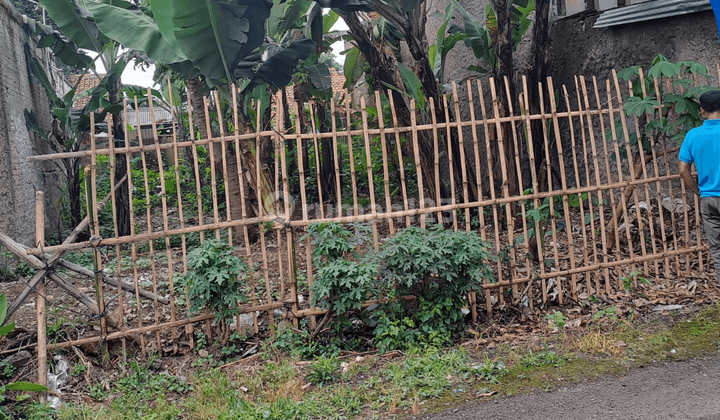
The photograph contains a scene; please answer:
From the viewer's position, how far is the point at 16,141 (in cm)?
779

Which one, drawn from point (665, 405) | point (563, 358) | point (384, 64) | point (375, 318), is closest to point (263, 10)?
point (384, 64)

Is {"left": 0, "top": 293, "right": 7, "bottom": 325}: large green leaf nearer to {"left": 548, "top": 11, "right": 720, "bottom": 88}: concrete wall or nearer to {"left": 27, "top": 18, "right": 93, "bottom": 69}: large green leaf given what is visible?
{"left": 27, "top": 18, "right": 93, "bottom": 69}: large green leaf

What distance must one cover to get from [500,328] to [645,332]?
3.37 ft

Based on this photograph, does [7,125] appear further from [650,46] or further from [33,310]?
[650,46]

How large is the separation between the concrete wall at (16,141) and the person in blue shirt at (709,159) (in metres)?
7.13

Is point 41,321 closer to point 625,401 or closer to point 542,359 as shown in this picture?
point 542,359

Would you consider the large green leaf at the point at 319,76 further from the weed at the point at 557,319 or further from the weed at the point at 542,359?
the weed at the point at 542,359

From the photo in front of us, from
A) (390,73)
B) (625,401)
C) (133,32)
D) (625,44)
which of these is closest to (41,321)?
(133,32)

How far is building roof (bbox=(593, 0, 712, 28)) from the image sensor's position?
6.24m

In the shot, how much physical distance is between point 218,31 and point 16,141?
3.84 metres

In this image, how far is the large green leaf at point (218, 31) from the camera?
→ 5.45 m

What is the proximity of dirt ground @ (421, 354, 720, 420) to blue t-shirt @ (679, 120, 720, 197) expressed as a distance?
54.8 inches

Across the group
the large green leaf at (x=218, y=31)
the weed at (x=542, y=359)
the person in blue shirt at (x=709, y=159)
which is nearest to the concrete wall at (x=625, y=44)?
the person in blue shirt at (x=709, y=159)

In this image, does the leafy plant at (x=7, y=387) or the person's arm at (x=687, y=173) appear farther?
the person's arm at (x=687, y=173)
